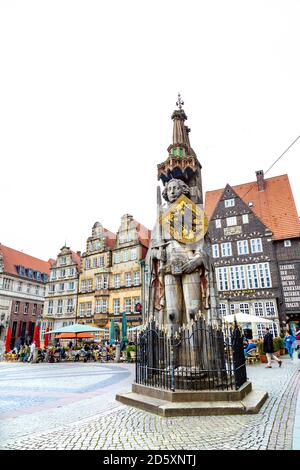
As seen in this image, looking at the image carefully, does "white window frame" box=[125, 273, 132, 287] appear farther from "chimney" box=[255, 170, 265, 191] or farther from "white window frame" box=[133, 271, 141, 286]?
"chimney" box=[255, 170, 265, 191]

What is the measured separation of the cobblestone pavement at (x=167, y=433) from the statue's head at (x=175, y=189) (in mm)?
4931

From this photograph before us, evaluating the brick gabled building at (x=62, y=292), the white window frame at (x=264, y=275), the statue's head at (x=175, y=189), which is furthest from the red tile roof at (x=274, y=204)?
the statue's head at (x=175, y=189)

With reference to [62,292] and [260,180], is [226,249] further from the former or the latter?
[62,292]

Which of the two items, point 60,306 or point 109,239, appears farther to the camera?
point 60,306

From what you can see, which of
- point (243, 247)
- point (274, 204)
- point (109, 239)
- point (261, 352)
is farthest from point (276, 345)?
point (109, 239)

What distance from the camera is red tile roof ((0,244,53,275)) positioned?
4834cm

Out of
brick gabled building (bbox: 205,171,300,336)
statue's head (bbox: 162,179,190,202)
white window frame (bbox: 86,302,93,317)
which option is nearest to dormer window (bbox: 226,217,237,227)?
brick gabled building (bbox: 205,171,300,336)

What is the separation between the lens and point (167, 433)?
163 inches

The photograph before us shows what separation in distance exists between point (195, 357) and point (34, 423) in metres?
3.22

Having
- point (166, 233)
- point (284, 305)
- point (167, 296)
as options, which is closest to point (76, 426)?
point (167, 296)

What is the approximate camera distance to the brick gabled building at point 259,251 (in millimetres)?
27577

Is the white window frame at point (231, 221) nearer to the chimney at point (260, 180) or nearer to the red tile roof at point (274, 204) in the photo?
the red tile roof at point (274, 204)

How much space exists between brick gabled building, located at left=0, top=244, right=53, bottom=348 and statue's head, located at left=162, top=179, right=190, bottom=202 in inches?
1608

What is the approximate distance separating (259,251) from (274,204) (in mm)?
6163
